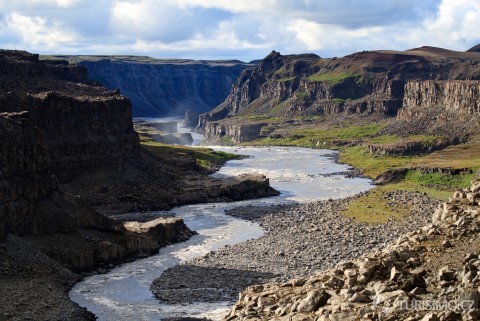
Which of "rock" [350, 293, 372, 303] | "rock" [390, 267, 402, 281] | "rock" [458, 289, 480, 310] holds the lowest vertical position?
"rock" [350, 293, 372, 303]

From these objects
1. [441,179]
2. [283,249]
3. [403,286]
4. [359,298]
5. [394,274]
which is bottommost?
[283,249]

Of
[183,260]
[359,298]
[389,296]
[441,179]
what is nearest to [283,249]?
[183,260]

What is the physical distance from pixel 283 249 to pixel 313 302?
191 ft

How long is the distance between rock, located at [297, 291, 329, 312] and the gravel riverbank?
111 ft

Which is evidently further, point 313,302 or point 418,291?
point 313,302

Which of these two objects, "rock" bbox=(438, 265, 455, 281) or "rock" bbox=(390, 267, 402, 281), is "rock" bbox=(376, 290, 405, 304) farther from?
"rock" bbox=(438, 265, 455, 281)

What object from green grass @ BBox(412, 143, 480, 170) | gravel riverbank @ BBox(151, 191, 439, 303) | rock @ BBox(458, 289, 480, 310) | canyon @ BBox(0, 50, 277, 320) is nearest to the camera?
rock @ BBox(458, 289, 480, 310)

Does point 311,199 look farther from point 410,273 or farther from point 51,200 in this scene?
point 410,273

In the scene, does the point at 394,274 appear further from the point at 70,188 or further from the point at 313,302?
the point at 70,188

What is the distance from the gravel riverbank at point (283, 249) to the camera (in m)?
77.4

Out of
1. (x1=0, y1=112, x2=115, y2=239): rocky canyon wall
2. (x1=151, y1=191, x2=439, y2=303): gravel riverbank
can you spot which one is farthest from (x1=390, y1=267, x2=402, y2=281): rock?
(x1=0, y1=112, x2=115, y2=239): rocky canyon wall

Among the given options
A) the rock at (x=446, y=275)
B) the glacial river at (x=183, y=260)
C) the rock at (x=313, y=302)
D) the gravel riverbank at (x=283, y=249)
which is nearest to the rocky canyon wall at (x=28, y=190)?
the glacial river at (x=183, y=260)

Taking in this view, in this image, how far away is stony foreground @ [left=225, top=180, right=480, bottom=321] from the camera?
33.8 meters

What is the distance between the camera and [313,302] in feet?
124
